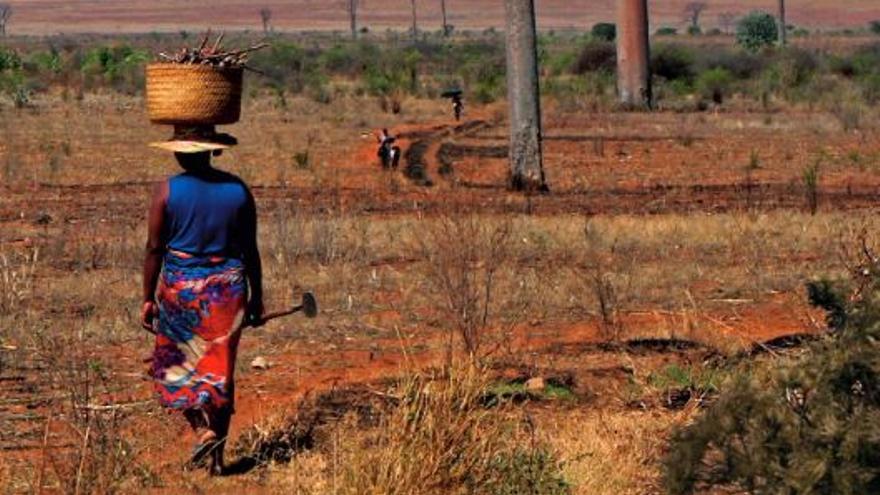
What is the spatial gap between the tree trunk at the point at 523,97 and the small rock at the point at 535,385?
33.8ft

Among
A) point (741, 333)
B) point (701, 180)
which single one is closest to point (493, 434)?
point (741, 333)

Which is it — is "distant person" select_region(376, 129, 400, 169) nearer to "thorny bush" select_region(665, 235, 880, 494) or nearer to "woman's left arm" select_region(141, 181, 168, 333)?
"woman's left arm" select_region(141, 181, 168, 333)

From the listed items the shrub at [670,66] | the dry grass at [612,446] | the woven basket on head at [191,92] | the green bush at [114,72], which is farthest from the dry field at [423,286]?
the shrub at [670,66]

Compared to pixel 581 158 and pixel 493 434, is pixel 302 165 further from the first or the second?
pixel 493 434

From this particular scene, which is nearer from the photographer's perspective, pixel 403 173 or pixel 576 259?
pixel 576 259

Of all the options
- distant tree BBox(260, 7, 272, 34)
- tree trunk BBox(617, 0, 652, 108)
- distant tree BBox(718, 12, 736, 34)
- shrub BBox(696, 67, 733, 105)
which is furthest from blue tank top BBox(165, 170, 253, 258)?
distant tree BBox(718, 12, 736, 34)

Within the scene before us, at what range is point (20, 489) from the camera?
7.45 meters

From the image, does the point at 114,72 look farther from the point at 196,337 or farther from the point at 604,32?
the point at 604,32

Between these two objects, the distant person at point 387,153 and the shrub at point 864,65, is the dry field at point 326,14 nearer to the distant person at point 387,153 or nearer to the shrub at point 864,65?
the shrub at point 864,65

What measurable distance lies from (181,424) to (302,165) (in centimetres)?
1518

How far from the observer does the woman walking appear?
25.6ft

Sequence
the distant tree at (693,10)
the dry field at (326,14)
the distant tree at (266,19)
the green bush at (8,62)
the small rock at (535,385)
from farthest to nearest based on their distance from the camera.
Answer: the distant tree at (693,10), the dry field at (326,14), the distant tree at (266,19), the green bush at (8,62), the small rock at (535,385)

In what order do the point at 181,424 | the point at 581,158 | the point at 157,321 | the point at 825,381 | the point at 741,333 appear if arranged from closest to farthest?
the point at 825,381 < the point at 157,321 < the point at 181,424 < the point at 741,333 < the point at 581,158

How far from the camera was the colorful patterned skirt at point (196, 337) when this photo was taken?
780 centimetres
